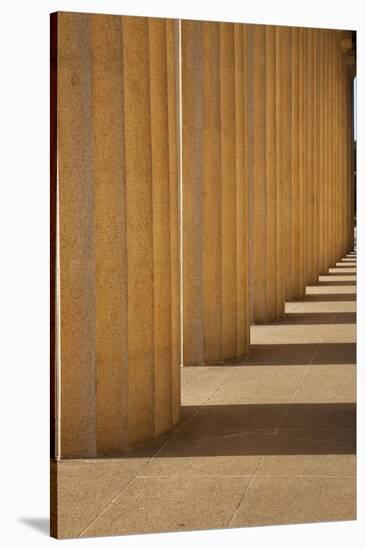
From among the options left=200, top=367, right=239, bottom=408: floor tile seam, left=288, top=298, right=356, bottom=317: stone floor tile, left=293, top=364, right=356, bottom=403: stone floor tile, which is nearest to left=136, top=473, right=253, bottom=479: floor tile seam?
left=200, top=367, right=239, bottom=408: floor tile seam

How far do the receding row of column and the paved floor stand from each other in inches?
47.6

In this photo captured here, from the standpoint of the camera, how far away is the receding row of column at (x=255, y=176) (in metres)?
11.9

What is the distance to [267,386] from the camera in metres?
10.4

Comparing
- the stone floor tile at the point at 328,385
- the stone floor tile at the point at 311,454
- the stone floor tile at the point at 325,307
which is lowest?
the stone floor tile at the point at 311,454

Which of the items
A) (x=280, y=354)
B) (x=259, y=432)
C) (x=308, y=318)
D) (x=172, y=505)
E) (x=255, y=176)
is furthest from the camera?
(x=255, y=176)

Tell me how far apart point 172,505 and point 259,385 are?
12.1ft

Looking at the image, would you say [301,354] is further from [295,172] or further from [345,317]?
[295,172]

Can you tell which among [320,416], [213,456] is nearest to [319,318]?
[320,416]

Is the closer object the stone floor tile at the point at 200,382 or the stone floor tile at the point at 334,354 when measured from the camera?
the stone floor tile at the point at 200,382

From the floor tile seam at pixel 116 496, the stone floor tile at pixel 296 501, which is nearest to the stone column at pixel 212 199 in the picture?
the floor tile seam at pixel 116 496

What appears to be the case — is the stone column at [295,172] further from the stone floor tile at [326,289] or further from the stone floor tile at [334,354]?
the stone floor tile at [334,354]

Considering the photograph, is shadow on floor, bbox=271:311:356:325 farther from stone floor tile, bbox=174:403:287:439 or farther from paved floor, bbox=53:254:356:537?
stone floor tile, bbox=174:403:287:439

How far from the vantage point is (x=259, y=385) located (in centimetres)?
1045

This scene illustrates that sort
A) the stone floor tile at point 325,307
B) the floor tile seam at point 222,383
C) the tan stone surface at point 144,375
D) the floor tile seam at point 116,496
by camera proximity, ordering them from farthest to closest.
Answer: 1. the stone floor tile at point 325,307
2. the floor tile seam at point 222,383
3. the tan stone surface at point 144,375
4. the floor tile seam at point 116,496
